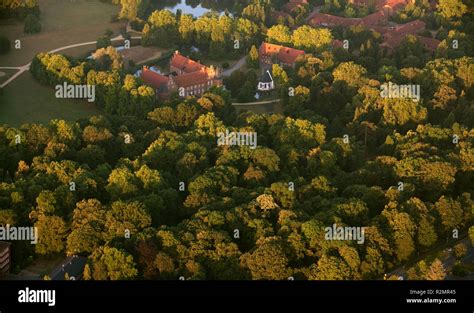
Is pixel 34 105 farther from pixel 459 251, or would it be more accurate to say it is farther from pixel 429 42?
pixel 429 42

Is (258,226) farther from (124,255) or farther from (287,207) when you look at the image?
(124,255)

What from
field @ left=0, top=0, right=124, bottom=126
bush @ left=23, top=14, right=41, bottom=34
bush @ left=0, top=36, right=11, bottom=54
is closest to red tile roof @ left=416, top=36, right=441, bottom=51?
field @ left=0, top=0, right=124, bottom=126

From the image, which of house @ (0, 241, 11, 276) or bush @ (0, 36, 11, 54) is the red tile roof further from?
house @ (0, 241, 11, 276)

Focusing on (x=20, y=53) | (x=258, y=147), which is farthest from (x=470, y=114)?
(x=20, y=53)

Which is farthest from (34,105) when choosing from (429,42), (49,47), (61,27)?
(429,42)

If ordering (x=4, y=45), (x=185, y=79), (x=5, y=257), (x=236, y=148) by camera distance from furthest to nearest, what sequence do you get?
(x=4, y=45), (x=185, y=79), (x=236, y=148), (x=5, y=257)

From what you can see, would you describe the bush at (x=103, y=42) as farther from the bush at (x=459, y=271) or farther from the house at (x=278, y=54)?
the bush at (x=459, y=271)
